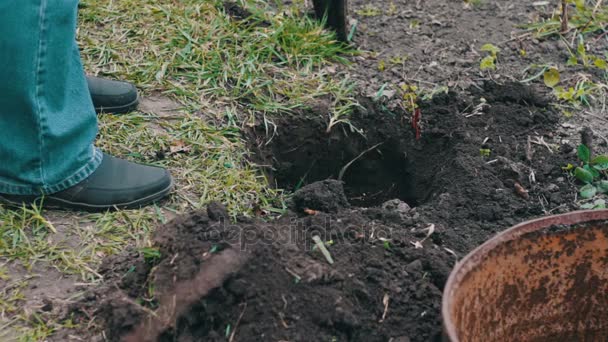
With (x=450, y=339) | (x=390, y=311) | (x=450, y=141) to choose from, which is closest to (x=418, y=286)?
(x=390, y=311)

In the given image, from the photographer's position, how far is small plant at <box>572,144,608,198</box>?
3082mm

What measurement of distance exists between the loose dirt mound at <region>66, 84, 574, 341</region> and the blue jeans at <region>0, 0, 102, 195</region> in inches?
17.1

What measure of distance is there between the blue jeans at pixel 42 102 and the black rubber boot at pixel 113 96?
570 millimetres

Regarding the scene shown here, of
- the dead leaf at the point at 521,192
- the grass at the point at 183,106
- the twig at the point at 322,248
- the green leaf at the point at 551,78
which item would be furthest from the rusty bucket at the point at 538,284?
the green leaf at the point at 551,78

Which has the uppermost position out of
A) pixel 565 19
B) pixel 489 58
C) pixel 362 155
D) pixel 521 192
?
pixel 565 19

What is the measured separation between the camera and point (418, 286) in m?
2.45

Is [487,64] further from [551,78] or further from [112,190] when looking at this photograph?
[112,190]

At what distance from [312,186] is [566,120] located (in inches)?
53.1

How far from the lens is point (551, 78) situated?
12.2ft

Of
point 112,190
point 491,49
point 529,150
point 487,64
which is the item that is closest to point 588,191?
point 529,150

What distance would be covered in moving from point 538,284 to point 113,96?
2012 mm

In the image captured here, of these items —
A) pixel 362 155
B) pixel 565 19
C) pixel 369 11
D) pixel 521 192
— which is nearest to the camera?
pixel 521 192

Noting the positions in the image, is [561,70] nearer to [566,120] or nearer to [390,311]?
[566,120]

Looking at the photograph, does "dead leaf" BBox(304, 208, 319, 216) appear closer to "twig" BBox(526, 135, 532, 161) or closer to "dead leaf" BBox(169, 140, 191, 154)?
"dead leaf" BBox(169, 140, 191, 154)
